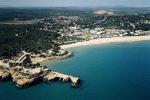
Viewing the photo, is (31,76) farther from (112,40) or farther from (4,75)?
(112,40)

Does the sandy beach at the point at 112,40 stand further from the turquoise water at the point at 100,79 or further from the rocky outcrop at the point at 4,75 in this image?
the rocky outcrop at the point at 4,75

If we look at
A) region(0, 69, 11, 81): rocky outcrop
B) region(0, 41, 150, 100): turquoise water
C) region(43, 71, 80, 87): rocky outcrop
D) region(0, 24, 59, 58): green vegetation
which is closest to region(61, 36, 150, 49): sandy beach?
Result: region(0, 24, 59, 58): green vegetation

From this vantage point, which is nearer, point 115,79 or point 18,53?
point 115,79

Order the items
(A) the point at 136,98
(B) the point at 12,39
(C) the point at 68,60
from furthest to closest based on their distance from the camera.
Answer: (B) the point at 12,39 < (C) the point at 68,60 < (A) the point at 136,98

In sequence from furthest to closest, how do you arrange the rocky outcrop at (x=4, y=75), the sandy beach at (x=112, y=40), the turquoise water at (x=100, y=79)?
the sandy beach at (x=112, y=40) < the rocky outcrop at (x=4, y=75) < the turquoise water at (x=100, y=79)

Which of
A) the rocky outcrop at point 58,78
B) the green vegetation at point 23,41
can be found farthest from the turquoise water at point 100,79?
the green vegetation at point 23,41

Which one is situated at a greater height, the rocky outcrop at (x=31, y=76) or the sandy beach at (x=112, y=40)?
the rocky outcrop at (x=31, y=76)

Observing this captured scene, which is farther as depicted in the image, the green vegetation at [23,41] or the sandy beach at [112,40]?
the sandy beach at [112,40]

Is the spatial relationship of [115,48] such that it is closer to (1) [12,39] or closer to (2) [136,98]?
(1) [12,39]

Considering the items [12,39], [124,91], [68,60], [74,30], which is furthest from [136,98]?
[74,30]

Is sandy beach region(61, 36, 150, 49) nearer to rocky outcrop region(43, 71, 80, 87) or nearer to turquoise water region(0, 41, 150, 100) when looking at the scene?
turquoise water region(0, 41, 150, 100)
